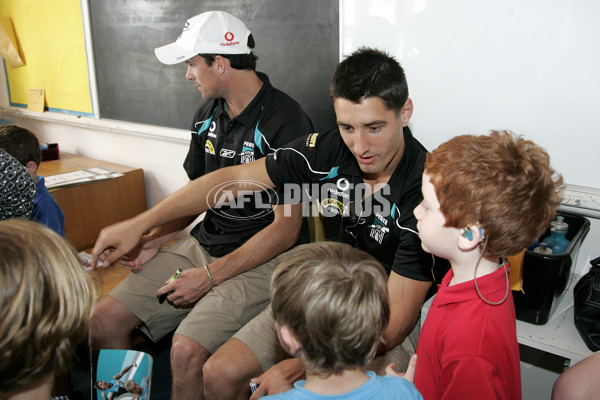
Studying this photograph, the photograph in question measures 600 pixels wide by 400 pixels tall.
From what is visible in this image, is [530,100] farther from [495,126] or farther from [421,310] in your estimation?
[421,310]

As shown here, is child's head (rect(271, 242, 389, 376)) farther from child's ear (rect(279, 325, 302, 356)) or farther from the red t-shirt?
the red t-shirt

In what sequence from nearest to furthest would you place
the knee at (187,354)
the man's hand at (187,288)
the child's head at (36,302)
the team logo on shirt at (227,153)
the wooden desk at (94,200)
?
the child's head at (36,302)
the knee at (187,354)
the man's hand at (187,288)
the team logo on shirt at (227,153)
the wooden desk at (94,200)

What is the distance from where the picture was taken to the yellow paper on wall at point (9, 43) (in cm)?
325

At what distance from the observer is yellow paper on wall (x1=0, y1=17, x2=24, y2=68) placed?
325 centimetres

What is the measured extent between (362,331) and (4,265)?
530mm

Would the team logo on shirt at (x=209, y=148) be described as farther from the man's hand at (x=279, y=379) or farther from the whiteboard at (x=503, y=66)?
the man's hand at (x=279, y=379)

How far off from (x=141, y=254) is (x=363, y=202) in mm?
947

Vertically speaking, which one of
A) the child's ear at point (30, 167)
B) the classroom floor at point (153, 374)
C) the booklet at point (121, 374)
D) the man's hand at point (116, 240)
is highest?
the child's ear at point (30, 167)

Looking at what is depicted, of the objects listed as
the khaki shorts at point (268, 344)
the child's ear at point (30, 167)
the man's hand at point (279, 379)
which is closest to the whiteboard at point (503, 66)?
the khaki shorts at point (268, 344)

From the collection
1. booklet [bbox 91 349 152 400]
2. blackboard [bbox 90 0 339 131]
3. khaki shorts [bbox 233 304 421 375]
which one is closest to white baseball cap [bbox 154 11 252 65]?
blackboard [bbox 90 0 339 131]

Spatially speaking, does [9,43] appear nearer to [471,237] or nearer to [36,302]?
[36,302]

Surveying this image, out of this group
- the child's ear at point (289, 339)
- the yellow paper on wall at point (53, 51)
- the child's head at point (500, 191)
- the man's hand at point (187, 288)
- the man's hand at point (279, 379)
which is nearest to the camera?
the child's ear at point (289, 339)

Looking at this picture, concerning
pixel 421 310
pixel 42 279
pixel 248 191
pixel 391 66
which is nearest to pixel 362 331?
pixel 42 279

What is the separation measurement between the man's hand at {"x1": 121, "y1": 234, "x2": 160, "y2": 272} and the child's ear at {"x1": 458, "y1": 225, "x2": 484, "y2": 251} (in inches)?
50.9
